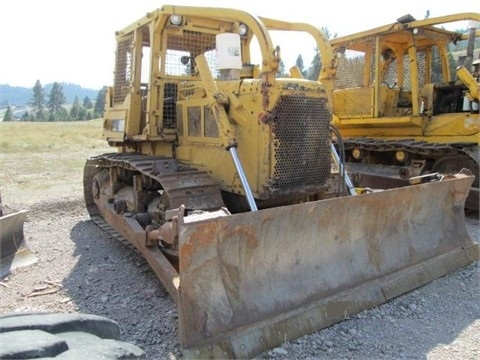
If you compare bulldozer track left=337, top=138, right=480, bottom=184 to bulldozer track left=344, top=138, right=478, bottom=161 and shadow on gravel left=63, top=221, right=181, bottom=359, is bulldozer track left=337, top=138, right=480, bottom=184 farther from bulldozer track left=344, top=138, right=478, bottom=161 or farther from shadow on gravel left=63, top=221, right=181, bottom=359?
shadow on gravel left=63, top=221, right=181, bottom=359

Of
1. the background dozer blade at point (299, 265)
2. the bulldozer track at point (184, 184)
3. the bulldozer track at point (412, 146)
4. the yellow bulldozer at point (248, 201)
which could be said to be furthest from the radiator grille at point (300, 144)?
the bulldozer track at point (412, 146)

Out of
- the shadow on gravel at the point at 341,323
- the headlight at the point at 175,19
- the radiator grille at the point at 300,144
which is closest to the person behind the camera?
the shadow on gravel at the point at 341,323

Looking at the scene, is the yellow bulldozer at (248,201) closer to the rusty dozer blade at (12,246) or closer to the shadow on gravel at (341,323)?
the shadow on gravel at (341,323)

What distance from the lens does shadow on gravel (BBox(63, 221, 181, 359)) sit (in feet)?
10.9

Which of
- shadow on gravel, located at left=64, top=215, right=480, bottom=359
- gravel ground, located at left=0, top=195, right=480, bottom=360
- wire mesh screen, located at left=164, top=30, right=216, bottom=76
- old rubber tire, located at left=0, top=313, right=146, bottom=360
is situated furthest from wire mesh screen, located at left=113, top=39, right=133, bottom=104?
old rubber tire, located at left=0, top=313, right=146, bottom=360

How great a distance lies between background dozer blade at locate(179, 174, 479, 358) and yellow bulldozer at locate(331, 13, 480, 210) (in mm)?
2703

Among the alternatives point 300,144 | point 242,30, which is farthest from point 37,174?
point 300,144

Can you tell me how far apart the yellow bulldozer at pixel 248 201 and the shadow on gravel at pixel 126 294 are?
0.80 ft

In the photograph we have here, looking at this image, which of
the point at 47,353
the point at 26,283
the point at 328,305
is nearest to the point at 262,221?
the point at 328,305

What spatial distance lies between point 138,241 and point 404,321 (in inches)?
104

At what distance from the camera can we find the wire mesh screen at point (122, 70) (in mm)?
6262

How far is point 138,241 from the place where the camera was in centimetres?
461

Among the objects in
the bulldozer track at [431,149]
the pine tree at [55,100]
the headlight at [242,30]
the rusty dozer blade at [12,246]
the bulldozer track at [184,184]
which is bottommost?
the rusty dozer blade at [12,246]

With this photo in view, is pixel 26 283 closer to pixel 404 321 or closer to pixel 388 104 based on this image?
pixel 404 321
